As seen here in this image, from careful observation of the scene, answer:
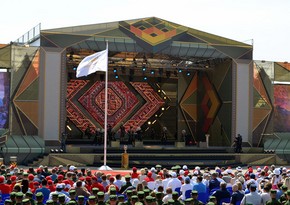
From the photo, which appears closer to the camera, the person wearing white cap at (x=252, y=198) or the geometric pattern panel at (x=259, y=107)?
the person wearing white cap at (x=252, y=198)

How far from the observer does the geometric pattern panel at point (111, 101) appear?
133 feet

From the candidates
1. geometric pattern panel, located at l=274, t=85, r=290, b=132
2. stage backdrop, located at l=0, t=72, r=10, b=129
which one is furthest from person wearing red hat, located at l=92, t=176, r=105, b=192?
geometric pattern panel, located at l=274, t=85, r=290, b=132

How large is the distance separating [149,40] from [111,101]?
8515 millimetres

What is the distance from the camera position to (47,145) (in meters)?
31.6

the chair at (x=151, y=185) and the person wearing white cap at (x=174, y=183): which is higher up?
the person wearing white cap at (x=174, y=183)

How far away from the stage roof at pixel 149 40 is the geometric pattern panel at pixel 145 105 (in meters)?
6.60

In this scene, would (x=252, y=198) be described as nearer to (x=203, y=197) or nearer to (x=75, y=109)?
(x=203, y=197)

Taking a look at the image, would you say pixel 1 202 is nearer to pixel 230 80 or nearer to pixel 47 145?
pixel 47 145

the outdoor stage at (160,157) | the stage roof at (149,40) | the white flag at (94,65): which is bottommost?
the outdoor stage at (160,157)

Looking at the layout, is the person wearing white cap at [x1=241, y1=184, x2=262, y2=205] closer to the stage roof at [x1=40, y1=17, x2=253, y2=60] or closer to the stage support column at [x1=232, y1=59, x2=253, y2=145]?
the stage roof at [x1=40, y1=17, x2=253, y2=60]

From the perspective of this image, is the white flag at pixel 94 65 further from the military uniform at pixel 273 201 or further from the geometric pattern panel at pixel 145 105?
the military uniform at pixel 273 201

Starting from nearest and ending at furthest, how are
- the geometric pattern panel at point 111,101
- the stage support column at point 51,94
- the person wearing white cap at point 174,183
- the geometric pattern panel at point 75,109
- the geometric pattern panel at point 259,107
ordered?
the person wearing white cap at point 174,183, the stage support column at point 51,94, the geometric pattern panel at point 259,107, the geometric pattern panel at point 75,109, the geometric pattern panel at point 111,101

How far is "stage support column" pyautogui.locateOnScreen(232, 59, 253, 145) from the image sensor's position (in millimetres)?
35906

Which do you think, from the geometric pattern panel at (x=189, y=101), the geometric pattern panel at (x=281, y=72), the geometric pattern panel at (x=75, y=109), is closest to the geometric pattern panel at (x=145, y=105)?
the geometric pattern panel at (x=189, y=101)
